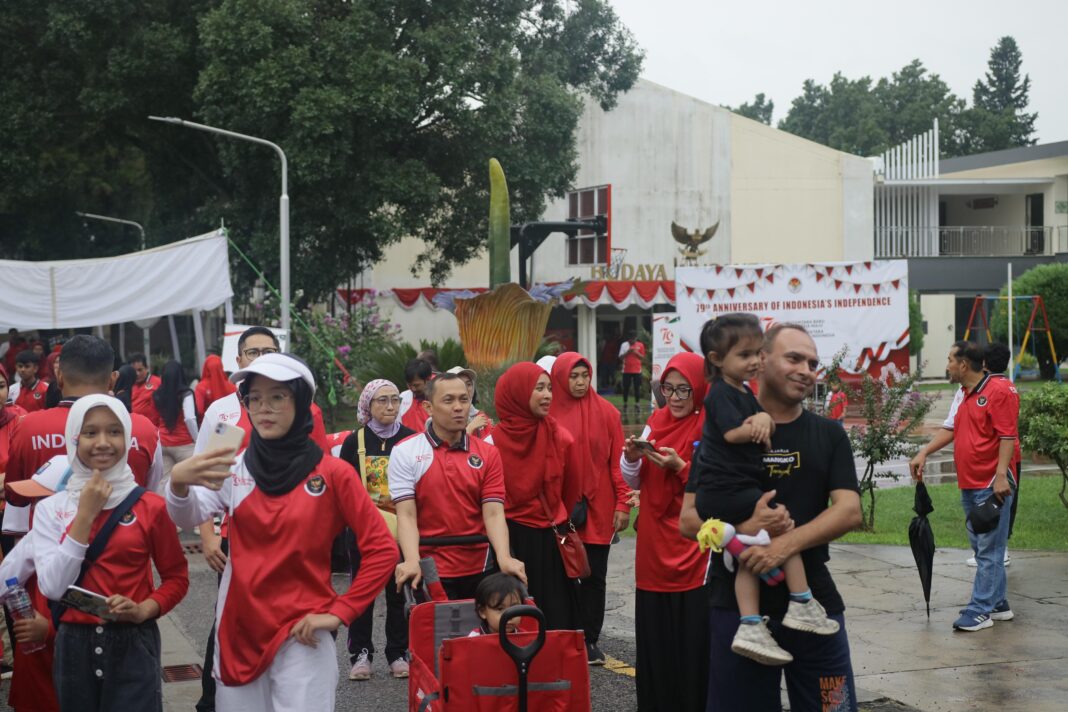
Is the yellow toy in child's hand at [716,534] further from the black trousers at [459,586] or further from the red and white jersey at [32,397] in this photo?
the red and white jersey at [32,397]

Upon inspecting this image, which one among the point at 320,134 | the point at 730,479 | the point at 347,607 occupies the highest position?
the point at 320,134

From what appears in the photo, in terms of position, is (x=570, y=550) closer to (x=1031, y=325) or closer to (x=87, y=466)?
(x=87, y=466)

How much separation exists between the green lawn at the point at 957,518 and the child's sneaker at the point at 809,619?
8027mm

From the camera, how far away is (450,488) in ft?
20.8

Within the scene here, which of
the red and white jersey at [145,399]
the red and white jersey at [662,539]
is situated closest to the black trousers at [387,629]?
the red and white jersey at [662,539]

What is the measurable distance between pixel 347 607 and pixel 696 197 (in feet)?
117

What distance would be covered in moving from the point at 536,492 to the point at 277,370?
330 cm

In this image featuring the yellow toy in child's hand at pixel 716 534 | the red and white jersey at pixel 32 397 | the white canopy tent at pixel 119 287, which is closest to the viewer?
the yellow toy in child's hand at pixel 716 534

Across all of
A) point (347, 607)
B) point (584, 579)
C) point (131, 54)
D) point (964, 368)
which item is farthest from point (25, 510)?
point (131, 54)

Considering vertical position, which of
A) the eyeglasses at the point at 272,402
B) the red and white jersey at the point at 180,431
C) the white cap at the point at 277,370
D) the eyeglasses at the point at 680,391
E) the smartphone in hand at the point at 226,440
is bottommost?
the red and white jersey at the point at 180,431

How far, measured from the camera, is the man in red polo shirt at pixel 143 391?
1246cm

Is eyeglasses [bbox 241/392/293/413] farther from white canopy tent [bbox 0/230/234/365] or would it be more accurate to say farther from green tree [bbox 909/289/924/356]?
green tree [bbox 909/289/924/356]

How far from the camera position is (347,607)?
415 cm

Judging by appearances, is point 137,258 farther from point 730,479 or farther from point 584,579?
point 730,479
